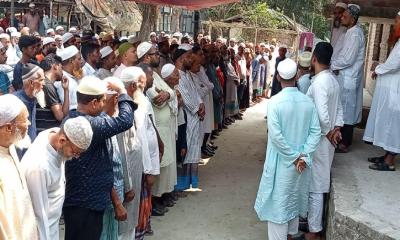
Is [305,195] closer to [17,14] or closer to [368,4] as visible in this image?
[368,4]

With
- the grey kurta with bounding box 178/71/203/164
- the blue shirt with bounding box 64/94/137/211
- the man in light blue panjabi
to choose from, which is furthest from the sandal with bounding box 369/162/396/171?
the blue shirt with bounding box 64/94/137/211

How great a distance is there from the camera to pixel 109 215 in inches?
140

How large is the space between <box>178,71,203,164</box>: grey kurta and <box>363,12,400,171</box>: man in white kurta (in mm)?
2112

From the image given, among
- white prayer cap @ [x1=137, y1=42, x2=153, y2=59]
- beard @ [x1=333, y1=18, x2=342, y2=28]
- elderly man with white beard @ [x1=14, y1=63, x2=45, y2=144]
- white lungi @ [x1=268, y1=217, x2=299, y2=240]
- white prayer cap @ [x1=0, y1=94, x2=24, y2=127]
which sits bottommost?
white lungi @ [x1=268, y1=217, x2=299, y2=240]

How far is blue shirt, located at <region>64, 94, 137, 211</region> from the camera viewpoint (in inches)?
120

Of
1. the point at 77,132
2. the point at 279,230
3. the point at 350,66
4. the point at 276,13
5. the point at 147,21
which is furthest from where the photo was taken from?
the point at 276,13

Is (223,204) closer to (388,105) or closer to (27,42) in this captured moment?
(388,105)

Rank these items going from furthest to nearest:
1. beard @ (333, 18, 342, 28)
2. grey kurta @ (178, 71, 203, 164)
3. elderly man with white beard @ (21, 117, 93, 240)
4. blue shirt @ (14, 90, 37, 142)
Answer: beard @ (333, 18, 342, 28) < grey kurta @ (178, 71, 203, 164) < blue shirt @ (14, 90, 37, 142) < elderly man with white beard @ (21, 117, 93, 240)

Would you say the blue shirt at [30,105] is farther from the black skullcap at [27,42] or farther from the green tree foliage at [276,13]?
the green tree foliage at [276,13]

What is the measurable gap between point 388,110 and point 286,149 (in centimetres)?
178

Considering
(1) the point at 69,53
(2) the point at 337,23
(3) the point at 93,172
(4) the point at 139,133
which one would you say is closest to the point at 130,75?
(4) the point at 139,133

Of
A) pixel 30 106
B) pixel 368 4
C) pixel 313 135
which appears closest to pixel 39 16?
pixel 368 4

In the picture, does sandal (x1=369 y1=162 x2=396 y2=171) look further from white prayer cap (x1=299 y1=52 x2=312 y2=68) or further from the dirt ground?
white prayer cap (x1=299 y1=52 x2=312 y2=68)

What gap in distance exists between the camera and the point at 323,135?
15.2ft
